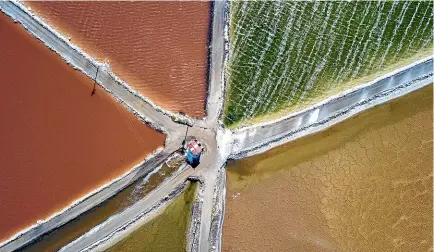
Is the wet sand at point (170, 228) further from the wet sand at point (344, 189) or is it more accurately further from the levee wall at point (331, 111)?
the levee wall at point (331, 111)

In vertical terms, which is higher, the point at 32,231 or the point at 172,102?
the point at 172,102

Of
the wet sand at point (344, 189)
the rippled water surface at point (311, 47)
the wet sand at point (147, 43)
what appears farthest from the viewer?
the rippled water surface at point (311, 47)

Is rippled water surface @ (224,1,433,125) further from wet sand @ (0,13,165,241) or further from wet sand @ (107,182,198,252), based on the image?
wet sand @ (0,13,165,241)

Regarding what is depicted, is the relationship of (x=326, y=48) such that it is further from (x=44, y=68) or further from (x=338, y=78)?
(x=44, y=68)

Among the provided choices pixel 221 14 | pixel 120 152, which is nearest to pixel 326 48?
pixel 221 14

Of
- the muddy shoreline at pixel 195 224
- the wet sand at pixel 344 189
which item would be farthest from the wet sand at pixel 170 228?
the wet sand at pixel 344 189

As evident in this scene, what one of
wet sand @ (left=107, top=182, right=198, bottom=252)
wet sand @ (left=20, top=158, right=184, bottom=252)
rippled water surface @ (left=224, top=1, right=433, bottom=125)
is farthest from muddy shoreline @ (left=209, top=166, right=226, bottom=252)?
rippled water surface @ (left=224, top=1, right=433, bottom=125)

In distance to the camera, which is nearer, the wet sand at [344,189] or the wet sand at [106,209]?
the wet sand at [106,209]
